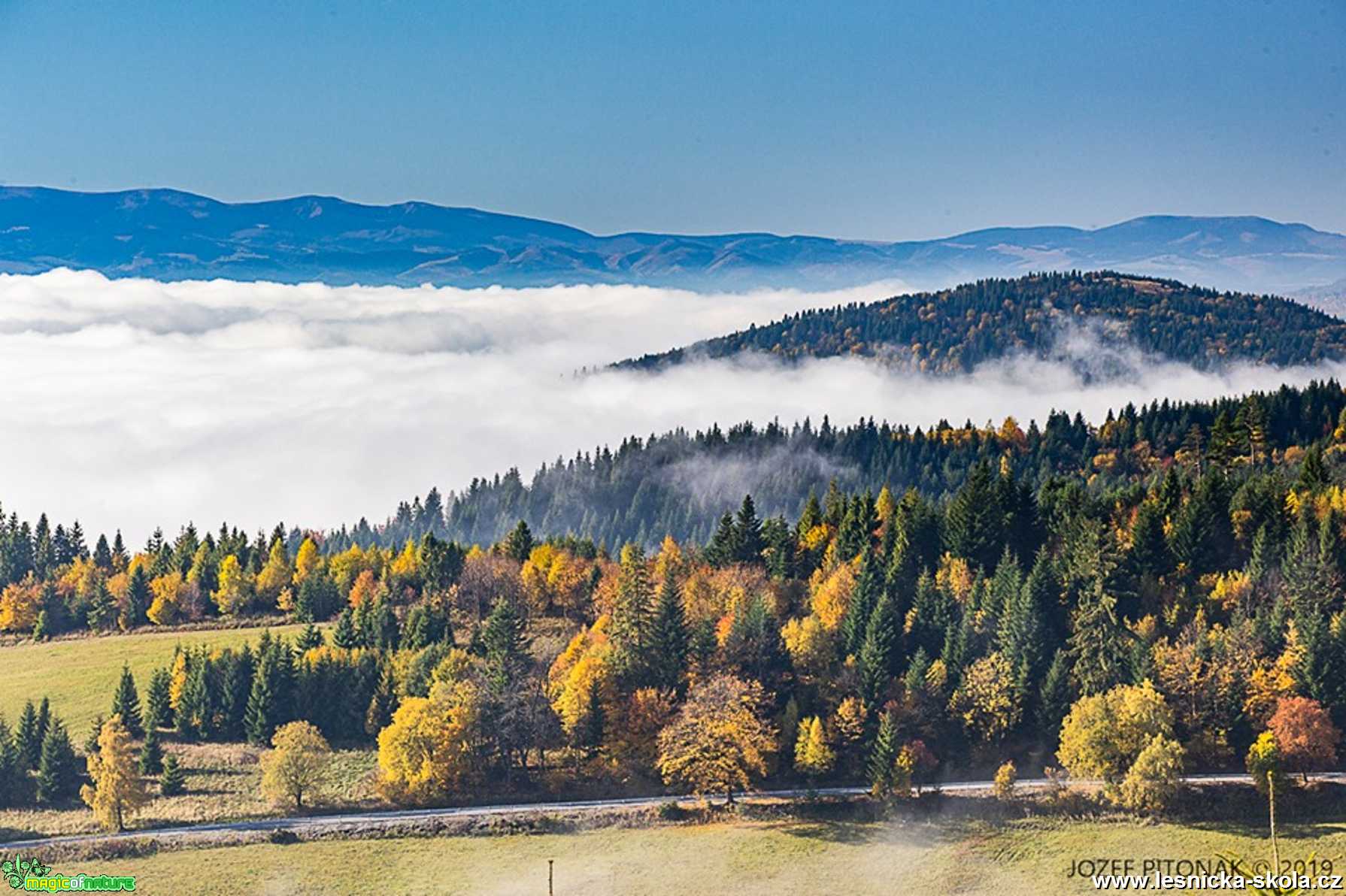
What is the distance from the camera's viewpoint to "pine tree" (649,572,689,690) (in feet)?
316

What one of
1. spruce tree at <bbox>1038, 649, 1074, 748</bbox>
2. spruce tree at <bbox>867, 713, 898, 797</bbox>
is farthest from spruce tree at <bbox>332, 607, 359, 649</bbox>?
spruce tree at <bbox>1038, 649, 1074, 748</bbox>

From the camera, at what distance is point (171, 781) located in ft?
293

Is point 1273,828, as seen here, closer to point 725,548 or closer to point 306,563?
point 725,548

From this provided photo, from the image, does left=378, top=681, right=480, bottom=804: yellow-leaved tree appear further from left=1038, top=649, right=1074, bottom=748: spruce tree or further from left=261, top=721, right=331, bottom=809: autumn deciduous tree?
left=1038, top=649, right=1074, bottom=748: spruce tree

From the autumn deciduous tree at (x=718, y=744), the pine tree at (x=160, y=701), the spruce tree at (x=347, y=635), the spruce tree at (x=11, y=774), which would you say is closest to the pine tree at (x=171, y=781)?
the spruce tree at (x=11, y=774)

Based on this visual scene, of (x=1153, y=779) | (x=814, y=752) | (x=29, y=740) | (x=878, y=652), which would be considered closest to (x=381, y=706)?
(x=29, y=740)

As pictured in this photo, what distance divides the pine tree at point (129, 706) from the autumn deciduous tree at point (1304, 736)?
259 feet

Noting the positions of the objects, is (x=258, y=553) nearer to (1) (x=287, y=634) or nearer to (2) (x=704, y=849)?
(1) (x=287, y=634)

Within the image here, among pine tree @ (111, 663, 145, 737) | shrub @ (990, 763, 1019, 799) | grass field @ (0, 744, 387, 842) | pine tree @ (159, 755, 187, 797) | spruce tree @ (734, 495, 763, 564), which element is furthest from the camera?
spruce tree @ (734, 495, 763, 564)

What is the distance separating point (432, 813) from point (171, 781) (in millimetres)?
19088

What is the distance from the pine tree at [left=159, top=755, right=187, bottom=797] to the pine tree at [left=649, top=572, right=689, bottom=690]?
33.1 metres

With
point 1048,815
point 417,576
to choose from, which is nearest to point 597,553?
point 417,576

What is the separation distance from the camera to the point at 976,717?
8906 centimetres

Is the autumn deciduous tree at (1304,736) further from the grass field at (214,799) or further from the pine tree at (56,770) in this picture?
the pine tree at (56,770)
